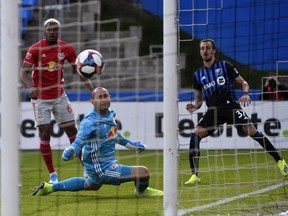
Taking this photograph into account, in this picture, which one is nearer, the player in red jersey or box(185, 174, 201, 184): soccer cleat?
box(185, 174, 201, 184): soccer cleat

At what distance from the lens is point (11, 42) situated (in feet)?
16.7

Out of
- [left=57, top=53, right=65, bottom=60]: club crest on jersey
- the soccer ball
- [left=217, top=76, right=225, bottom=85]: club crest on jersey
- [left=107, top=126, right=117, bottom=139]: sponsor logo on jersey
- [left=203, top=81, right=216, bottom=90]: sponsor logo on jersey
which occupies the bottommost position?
[left=107, top=126, right=117, bottom=139]: sponsor logo on jersey

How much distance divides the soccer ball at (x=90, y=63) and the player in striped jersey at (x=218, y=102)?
5.18 feet

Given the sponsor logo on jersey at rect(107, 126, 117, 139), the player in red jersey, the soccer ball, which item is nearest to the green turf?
the sponsor logo on jersey at rect(107, 126, 117, 139)

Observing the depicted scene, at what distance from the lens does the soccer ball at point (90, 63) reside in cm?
882

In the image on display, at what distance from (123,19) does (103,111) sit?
9648 millimetres

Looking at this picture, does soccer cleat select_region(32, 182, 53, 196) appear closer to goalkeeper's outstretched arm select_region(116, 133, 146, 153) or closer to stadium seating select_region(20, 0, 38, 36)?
goalkeeper's outstretched arm select_region(116, 133, 146, 153)

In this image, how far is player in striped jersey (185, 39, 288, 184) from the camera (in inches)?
388

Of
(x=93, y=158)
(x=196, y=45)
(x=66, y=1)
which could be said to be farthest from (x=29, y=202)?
(x=66, y=1)

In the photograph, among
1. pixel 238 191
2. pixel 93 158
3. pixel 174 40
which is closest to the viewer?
pixel 174 40

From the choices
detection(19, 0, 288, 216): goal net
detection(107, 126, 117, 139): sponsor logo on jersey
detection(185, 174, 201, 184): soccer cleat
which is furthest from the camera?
detection(185, 174, 201, 184): soccer cleat

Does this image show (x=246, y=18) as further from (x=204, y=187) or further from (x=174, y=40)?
(x=174, y=40)

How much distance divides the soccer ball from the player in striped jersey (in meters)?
1.58

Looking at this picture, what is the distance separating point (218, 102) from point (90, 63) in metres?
2.06
